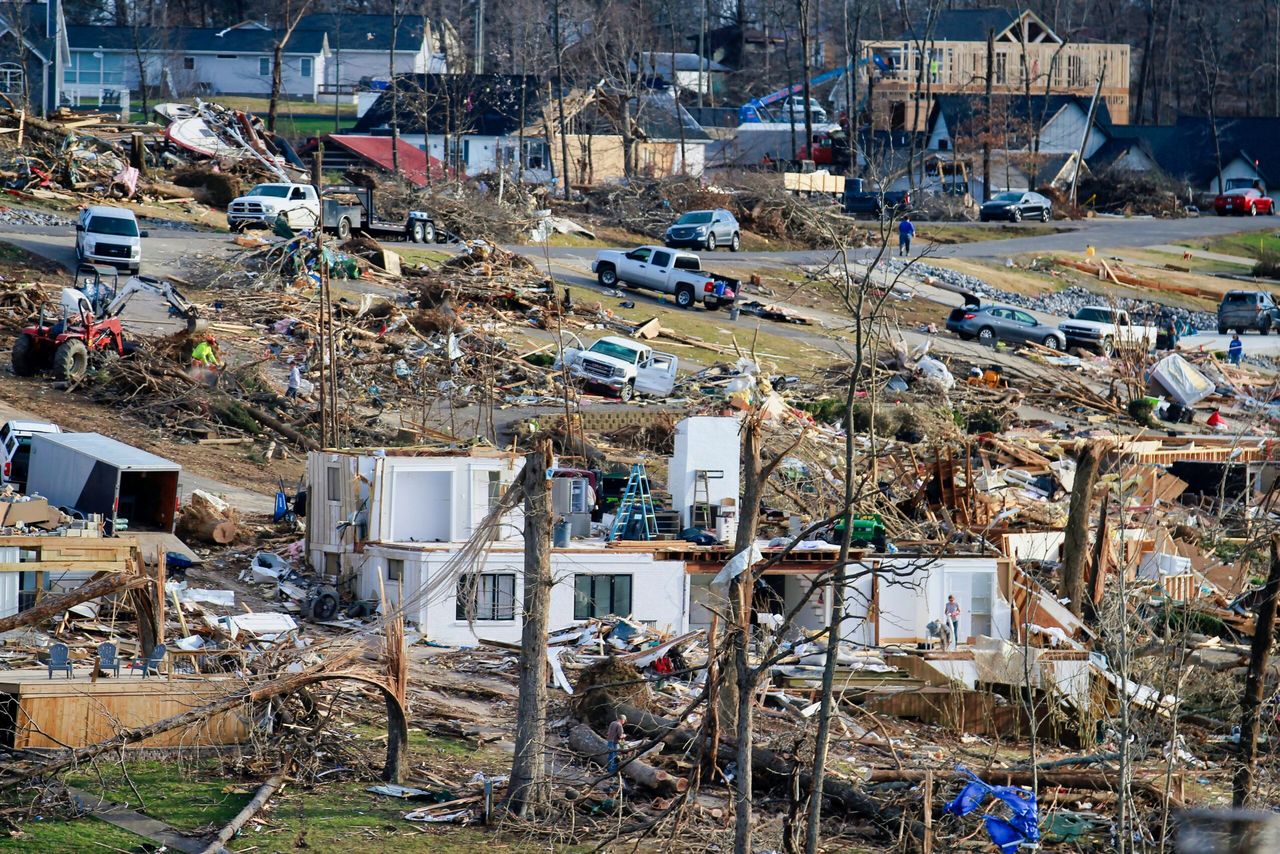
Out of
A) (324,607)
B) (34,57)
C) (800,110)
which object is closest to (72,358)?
(324,607)

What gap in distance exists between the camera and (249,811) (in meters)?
17.6

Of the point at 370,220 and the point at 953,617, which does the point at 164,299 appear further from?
the point at 953,617

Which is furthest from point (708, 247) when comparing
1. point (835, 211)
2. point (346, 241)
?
point (346, 241)

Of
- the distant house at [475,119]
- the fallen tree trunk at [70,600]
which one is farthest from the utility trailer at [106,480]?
the distant house at [475,119]

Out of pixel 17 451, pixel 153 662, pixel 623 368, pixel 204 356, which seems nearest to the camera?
pixel 153 662

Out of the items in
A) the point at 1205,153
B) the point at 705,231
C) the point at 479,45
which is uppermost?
the point at 479,45

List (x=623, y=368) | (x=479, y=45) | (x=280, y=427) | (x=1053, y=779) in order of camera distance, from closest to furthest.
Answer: (x=1053, y=779)
(x=280, y=427)
(x=623, y=368)
(x=479, y=45)

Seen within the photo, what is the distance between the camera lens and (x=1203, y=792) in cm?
2123

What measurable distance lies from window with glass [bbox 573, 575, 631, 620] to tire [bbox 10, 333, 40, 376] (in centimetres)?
1532

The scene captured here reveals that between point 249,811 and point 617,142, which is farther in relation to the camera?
point 617,142

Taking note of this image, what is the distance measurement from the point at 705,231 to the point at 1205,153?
114 ft

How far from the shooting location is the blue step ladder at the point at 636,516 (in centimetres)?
2902

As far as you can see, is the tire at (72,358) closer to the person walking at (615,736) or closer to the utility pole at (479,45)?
the person walking at (615,736)

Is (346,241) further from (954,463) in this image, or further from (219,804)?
(219,804)
